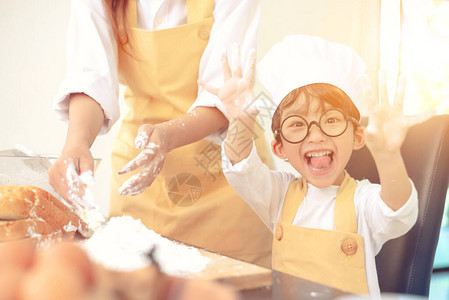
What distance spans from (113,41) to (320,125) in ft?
1.50

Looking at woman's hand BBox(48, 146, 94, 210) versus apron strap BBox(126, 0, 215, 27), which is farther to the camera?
apron strap BBox(126, 0, 215, 27)

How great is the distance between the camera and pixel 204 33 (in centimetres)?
85

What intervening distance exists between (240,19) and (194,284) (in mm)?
702

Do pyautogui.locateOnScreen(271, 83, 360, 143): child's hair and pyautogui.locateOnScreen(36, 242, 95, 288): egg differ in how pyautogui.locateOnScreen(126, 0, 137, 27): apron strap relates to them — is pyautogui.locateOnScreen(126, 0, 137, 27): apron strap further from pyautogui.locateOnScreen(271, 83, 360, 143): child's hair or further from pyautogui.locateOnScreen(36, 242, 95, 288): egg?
pyautogui.locateOnScreen(36, 242, 95, 288): egg

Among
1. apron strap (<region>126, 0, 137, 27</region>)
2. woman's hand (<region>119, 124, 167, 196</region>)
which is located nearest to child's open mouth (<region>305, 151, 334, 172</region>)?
woman's hand (<region>119, 124, 167, 196</region>)

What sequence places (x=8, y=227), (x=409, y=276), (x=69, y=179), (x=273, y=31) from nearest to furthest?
(x=8, y=227)
(x=69, y=179)
(x=409, y=276)
(x=273, y=31)

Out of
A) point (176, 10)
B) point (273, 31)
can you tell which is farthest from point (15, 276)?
point (273, 31)

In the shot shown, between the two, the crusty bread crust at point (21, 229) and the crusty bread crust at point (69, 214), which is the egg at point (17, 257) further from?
the crusty bread crust at point (69, 214)

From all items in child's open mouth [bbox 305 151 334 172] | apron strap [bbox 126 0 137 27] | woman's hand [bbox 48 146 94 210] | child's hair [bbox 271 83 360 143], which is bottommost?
woman's hand [bbox 48 146 94 210]

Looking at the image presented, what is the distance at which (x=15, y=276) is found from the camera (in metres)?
0.17

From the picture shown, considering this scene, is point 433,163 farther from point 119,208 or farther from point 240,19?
point 119,208

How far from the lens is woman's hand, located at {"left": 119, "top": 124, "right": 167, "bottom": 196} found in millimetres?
570

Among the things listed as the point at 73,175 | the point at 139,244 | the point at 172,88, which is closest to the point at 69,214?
the point at 73,175

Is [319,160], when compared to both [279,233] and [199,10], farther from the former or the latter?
[199,10]
